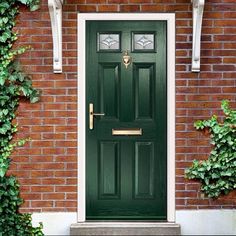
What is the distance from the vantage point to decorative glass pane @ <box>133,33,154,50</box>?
5418 millimetres

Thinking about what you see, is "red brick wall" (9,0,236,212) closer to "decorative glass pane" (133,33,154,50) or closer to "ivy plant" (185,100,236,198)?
"ivy plant" (185,100,236,198)

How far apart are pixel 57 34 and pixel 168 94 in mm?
1234

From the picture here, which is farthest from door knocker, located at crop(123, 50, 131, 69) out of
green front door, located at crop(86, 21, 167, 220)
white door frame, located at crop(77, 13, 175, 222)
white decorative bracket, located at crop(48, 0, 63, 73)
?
white decorative bracket, located at crop(48, 0, 63, 73)

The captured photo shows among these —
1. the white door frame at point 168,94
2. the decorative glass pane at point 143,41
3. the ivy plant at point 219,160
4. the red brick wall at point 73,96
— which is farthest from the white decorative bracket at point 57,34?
the ivy plant at point 219,160

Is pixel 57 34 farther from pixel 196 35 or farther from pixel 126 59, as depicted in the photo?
pixel 196 35

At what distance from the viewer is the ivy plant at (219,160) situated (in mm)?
5285

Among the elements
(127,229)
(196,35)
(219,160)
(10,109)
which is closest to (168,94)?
(196,35)

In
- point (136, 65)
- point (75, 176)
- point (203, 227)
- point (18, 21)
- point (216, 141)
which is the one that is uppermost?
point (18, 21)

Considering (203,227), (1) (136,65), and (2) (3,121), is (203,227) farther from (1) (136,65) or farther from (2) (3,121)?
(2) (3,121)

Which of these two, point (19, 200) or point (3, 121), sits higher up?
point (3, 121)

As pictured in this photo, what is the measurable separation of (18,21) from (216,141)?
2.27 metres

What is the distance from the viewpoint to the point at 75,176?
538 centimetres

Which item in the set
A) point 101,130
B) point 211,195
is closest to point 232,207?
point 211,195

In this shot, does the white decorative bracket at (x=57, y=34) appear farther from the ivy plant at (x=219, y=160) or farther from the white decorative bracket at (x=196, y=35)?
the ivy plant at (x=219, y=160)
